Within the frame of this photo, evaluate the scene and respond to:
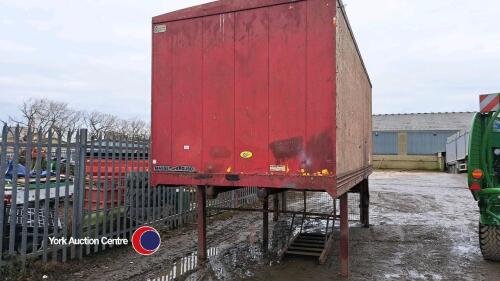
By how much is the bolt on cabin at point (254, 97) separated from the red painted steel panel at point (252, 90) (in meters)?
0.01

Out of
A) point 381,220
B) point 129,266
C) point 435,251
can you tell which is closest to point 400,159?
point 381,220

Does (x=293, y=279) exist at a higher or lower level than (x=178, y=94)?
lower

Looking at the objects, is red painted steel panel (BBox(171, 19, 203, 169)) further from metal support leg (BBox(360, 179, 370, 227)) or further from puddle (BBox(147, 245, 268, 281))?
metal support leg (BBox(360, 179, 370, 227))

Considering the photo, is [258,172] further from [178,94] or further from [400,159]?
[400,159]

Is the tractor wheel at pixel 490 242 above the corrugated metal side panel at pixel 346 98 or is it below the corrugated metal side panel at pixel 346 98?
below

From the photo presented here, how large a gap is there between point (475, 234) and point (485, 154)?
3.14 meters

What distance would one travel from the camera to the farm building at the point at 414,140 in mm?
40750

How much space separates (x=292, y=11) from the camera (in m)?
4.30

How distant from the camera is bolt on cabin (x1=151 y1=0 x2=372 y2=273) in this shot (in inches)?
164

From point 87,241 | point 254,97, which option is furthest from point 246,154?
point 87,241

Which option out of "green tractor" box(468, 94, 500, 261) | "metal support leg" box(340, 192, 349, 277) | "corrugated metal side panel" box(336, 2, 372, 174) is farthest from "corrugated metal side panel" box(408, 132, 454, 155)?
"metal support leg" box(340, 192, 349, 277)

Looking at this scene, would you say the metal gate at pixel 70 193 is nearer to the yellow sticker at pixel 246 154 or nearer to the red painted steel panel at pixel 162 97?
the red painted steel panel at pixel 162 97

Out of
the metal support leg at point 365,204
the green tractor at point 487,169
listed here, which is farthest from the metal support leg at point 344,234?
the metal support leg at point 365,204

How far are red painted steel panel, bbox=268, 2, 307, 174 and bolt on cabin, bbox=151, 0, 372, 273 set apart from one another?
0.04 feet
